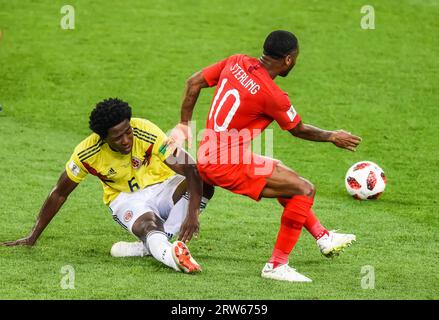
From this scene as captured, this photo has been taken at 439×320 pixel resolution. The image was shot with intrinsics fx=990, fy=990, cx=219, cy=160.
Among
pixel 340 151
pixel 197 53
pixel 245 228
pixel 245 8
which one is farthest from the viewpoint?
pixel 245 8

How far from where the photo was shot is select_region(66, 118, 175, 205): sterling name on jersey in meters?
8.98

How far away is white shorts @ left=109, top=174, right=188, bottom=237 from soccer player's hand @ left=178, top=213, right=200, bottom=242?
560 mm

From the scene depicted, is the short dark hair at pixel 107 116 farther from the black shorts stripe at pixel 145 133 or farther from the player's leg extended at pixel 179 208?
the player's leg extended at pixel 179 208

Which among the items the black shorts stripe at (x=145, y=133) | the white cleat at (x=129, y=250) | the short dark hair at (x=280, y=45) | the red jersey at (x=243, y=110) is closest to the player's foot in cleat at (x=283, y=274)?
the red jersey at (x=243, y=110)

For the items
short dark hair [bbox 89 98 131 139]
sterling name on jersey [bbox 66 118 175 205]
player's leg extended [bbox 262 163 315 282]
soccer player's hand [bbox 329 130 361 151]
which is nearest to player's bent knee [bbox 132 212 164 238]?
sterling name on jersey [bbox 66 118 175 205]

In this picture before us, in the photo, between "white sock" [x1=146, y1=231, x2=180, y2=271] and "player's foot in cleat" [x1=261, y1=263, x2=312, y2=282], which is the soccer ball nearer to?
"player's foot in cleat" [x1=261, y1=263, x2=312, y2=282]

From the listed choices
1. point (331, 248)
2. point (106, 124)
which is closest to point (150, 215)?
point (106, 124)

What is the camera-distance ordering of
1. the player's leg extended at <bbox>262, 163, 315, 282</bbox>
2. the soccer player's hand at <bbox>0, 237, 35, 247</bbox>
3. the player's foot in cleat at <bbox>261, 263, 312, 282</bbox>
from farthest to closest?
1. the soccer player's hand at <bbox>0, 237, 35, 247</bbox>
2. the player's leg extended at <bbox>262, 163, 315, 282</bbox>
3. the player's foot in cleat at <bbox>261, 263, 312, 282</bbox>

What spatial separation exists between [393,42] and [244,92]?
10.9 metres

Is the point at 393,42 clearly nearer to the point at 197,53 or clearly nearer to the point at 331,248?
the point at 197,53

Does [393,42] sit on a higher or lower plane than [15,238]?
higher

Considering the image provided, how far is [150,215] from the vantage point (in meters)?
9.14

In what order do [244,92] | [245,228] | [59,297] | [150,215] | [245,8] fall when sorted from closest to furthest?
[59,297], [244,92], [150,215], [245,228], [245,8]

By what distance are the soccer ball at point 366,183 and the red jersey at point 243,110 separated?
354 centimetres
